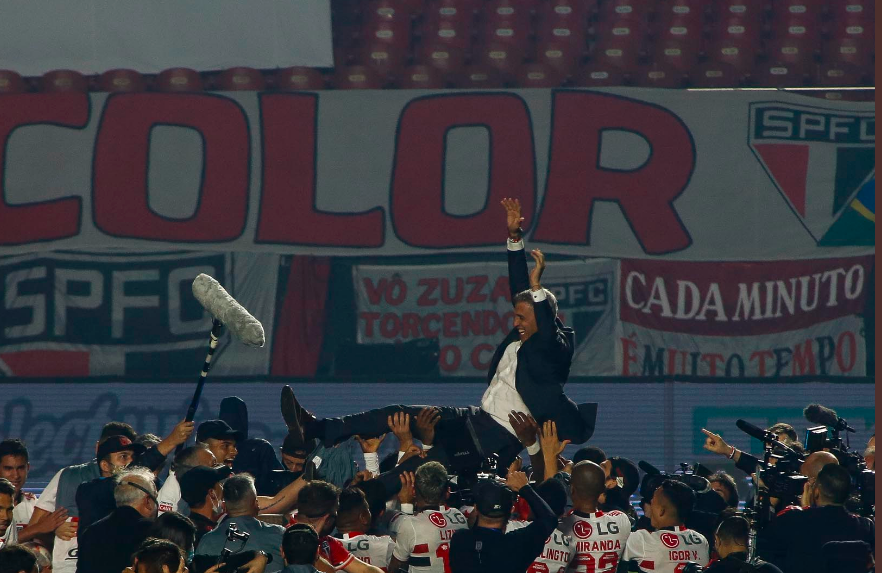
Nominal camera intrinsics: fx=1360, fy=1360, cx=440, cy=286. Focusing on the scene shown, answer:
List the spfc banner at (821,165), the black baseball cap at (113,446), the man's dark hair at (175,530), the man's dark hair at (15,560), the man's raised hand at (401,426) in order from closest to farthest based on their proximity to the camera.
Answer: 1. the man's dark hair at (15,560)
2. the man's dark hair at (175,530)
3. the black baseball cap at (113,446)
4. the man's raised hand at (401,426)
5. the spfc banner at (821,165)

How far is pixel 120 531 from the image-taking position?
7078 millimetres

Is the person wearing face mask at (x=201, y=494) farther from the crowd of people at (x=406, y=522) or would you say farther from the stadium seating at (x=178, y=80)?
the stadium seating at (x=178, y=80)

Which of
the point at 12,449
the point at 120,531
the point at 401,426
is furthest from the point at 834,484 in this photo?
the point at 12,449

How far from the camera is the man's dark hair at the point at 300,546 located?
21.4 feet

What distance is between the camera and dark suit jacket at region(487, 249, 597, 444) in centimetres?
913

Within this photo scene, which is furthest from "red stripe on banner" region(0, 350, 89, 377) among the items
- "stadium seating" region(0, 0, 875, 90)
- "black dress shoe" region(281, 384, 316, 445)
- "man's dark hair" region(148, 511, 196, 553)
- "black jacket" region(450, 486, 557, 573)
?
"man's dark hair" region(148, 511, 196, 553)

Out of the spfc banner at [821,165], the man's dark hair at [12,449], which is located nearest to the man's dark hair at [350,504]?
the man's dark hair at [12,449]

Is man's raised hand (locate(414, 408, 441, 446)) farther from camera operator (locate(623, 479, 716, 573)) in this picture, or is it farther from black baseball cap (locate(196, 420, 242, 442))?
camera operator (locate(623, 479, 716, 573))

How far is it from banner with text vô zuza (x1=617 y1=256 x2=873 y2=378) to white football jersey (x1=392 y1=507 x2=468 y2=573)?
10.5m

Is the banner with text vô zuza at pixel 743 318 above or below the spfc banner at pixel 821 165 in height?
below

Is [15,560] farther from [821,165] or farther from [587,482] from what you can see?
[821,165]

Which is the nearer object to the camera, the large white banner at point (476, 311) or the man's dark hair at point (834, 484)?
the man's dark hair at point (834, 484)

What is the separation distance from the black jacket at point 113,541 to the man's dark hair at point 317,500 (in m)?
0.80

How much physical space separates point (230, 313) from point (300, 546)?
4328mm
